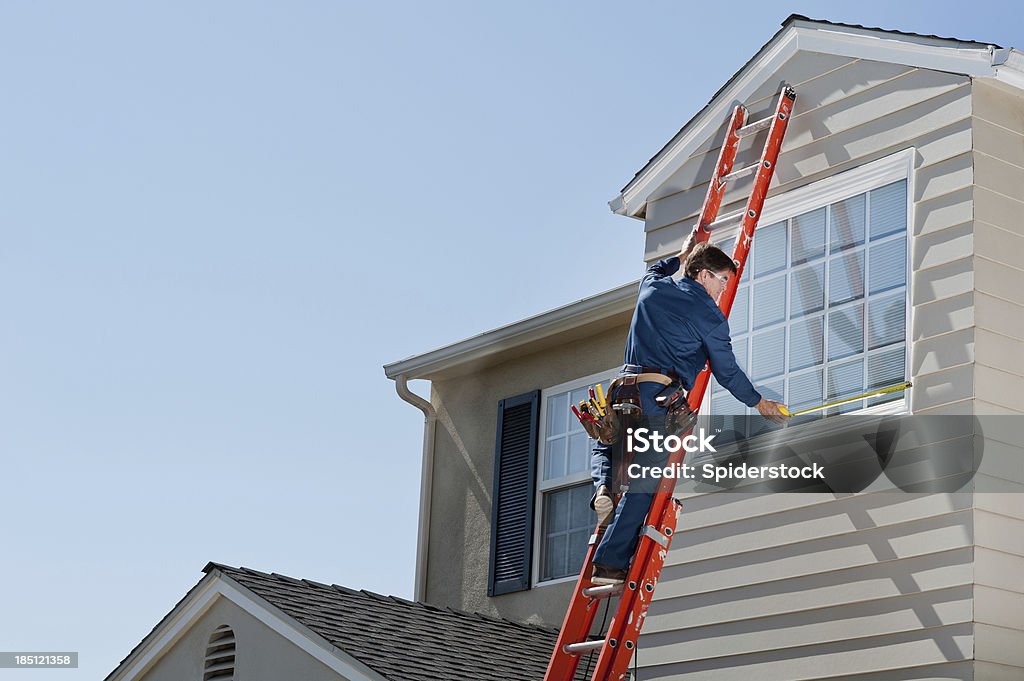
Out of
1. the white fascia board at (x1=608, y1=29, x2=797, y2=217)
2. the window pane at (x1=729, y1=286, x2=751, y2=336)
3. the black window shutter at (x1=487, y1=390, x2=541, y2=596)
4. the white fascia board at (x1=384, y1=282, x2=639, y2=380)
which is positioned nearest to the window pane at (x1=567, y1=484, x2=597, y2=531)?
the black window shutter at (x1=487, y1=390, x2=541, y2=596)

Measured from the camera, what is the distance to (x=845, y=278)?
6.94 metres

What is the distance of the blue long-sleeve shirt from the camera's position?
6.30 metres

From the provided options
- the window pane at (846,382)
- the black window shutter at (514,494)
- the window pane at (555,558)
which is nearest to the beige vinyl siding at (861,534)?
the window pane at (846,382)

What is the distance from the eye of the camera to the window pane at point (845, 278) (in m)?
6.89

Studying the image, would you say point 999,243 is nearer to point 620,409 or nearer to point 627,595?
point 620,409

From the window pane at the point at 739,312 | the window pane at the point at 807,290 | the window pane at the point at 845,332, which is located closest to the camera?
the window pane at the point at 845,332

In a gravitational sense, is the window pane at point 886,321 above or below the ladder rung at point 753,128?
below

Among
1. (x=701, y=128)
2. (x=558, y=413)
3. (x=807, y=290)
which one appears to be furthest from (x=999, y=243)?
(x=558, y=413)

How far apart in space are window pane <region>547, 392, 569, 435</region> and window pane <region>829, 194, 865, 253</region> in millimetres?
4221

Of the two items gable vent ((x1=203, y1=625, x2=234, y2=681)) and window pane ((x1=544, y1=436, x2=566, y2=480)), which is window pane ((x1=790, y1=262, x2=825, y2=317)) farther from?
gable vent ((x1=203, y1=625, x2=234, y2=681))

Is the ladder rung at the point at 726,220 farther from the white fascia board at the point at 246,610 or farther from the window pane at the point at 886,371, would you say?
the white fascia board at the point at 246,610

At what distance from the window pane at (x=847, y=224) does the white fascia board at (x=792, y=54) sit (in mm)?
724

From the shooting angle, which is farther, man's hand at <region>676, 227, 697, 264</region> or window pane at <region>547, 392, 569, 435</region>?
window pane at <region>547, 392, 569, 435</region>

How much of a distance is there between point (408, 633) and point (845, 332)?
374 cm
